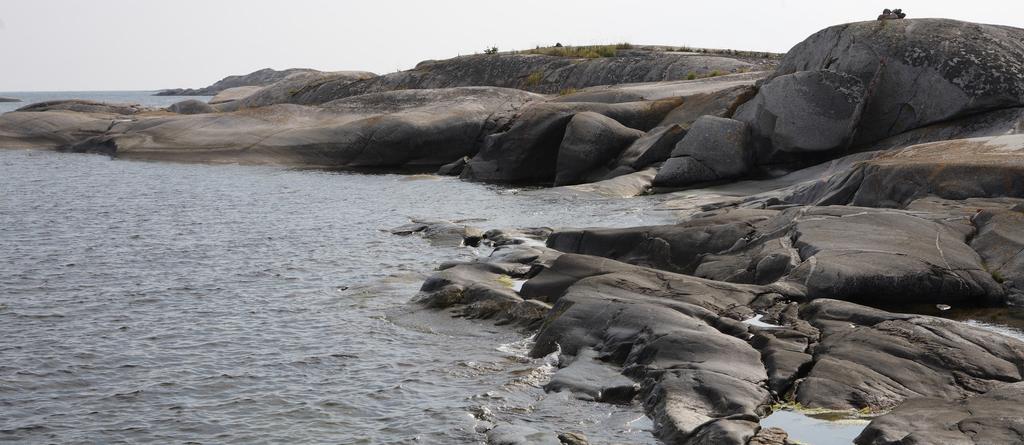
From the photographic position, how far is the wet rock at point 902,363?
1134cm

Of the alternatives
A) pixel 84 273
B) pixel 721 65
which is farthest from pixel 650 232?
pixel 721 65

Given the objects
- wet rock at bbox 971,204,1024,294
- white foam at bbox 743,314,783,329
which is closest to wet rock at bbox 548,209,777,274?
white foam at bbox 743,314,783,329

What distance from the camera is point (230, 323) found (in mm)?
16750

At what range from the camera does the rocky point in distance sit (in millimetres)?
11664

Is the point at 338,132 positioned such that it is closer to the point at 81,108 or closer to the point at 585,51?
the point at 585,51

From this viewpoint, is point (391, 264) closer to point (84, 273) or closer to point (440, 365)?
point (84, 273)

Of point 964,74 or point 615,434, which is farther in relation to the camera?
point 964,74

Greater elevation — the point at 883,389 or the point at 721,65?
the point at 721,65

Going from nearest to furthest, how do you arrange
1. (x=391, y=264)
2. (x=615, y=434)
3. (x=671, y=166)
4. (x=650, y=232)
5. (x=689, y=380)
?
(x=615, y=434), (x=689, y=380), (x=650, y=232), (x=391, y=264), (x=671, y=166)

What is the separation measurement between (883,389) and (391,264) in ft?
41.4

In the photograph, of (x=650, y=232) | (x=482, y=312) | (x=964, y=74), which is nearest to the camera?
(x=482, y=312)

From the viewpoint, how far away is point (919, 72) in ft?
99.9

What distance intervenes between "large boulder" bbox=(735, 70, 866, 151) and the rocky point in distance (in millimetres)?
67

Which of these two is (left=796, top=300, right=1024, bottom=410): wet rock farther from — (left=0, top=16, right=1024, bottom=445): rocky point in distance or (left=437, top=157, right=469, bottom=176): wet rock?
(left=437, top=157, right=469, bottom=176): wet rock
